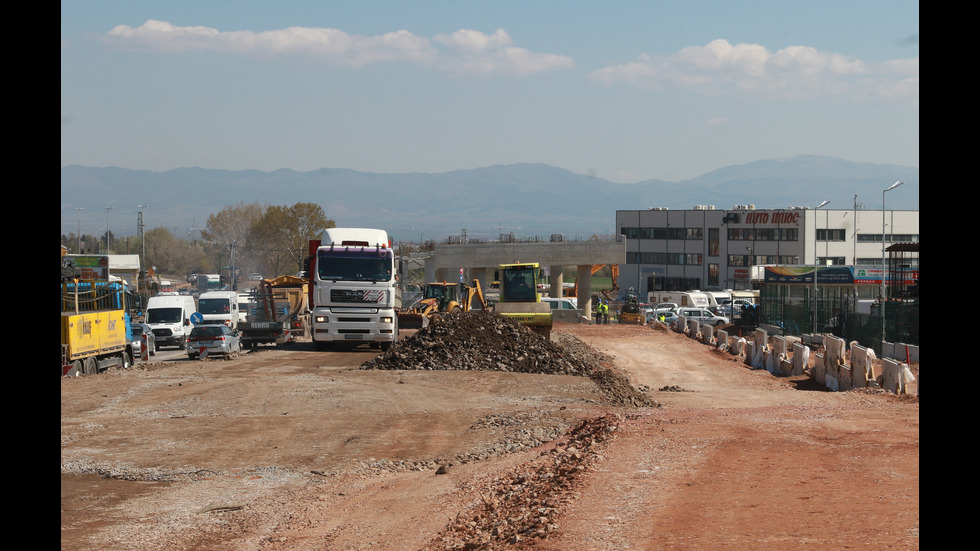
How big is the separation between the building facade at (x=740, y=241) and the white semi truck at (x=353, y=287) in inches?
2688

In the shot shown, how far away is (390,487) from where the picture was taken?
12.9 meters

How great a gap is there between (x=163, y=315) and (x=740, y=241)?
3100 inches

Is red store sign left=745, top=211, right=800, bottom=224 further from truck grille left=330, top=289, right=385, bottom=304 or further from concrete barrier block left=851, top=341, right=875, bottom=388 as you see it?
truck grille left=330, top=289, right=385, bottom=304

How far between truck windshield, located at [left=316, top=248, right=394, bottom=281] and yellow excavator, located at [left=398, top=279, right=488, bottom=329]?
26.0ft

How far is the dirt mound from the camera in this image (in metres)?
28.1

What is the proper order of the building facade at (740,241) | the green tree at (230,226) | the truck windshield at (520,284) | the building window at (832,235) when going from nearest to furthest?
the truck windshield at (520,284)
the building window at (832,235)
the building facade at (740,241)
the green tree at (230,226)

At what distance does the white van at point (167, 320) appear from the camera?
141 ft

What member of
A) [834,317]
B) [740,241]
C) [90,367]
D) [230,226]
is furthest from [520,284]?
[230,226]

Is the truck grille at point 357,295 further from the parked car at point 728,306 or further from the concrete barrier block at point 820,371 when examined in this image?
the parked car at point 728,306

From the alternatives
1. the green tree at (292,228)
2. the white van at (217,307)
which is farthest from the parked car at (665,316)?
the green tree at (292,228)

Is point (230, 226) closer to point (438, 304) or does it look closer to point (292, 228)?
point (292, 228)
